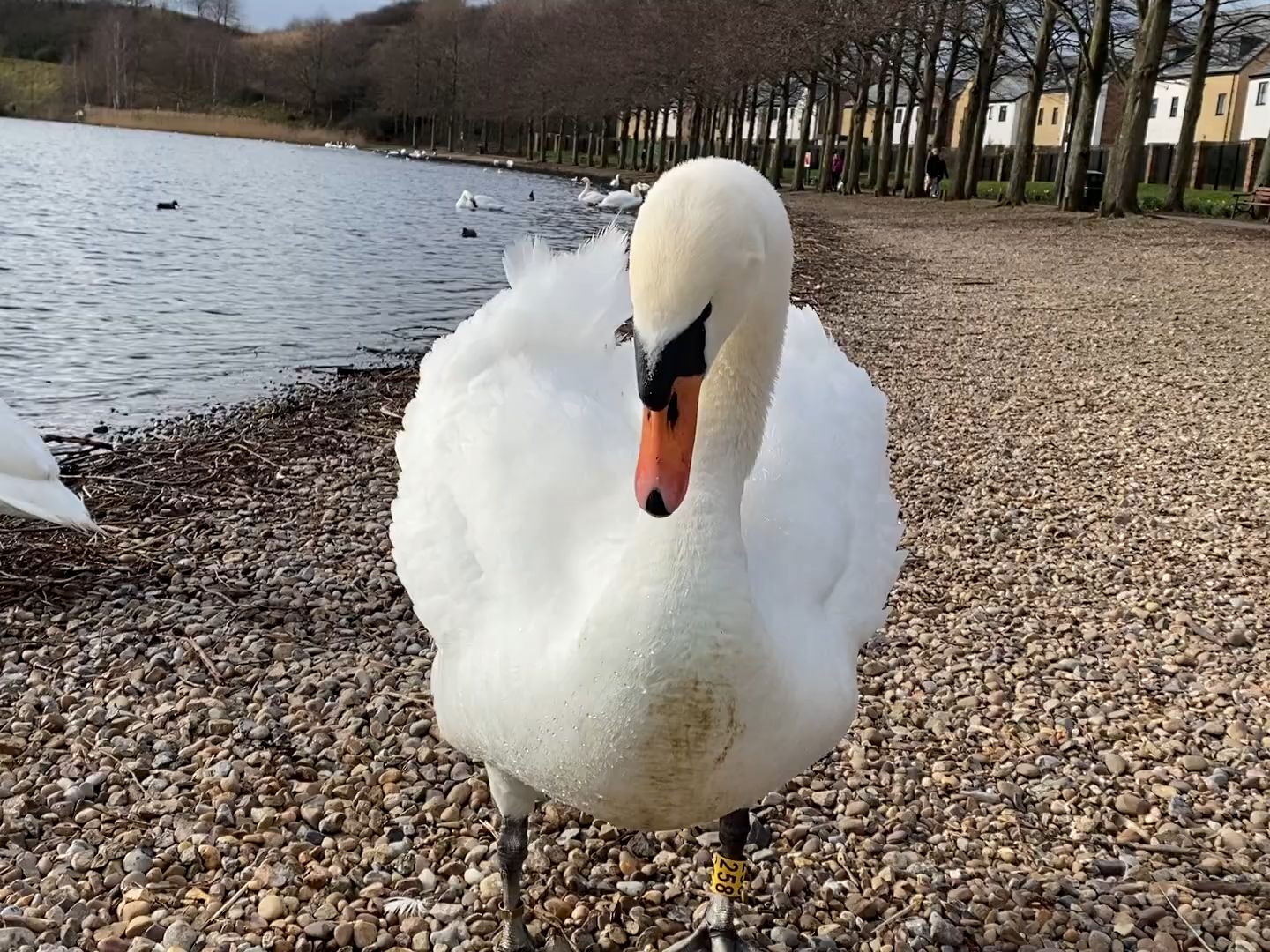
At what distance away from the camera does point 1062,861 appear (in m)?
3.27

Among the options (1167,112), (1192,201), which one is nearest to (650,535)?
(1192,201)

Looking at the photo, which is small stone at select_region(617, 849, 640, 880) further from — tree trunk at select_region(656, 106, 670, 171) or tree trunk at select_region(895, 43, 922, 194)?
tree trunk at select_region(656, 106, 670, 171)

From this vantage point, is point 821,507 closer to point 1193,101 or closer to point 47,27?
point 1193,101

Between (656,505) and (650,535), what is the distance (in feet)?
0.56

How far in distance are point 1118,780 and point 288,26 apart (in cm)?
14082

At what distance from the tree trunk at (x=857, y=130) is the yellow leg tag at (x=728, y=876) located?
36.3 metres

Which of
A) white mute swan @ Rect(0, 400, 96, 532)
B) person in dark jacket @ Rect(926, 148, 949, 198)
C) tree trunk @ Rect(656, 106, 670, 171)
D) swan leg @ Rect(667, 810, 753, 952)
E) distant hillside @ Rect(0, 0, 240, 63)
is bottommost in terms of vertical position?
swan leg @ Rect(667, 810, 753, 952)

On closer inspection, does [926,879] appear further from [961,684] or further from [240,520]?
[240,520]

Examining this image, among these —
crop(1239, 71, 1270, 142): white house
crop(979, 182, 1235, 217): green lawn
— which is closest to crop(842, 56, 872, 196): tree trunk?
crop(979, 182, 1235, 217): green lawn

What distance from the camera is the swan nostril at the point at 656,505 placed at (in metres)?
2.17

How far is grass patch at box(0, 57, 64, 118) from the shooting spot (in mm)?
91875

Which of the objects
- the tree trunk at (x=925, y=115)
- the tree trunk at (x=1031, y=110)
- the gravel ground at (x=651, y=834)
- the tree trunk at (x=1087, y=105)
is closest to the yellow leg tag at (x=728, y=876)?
the gravel ground at (x=651, y=834)

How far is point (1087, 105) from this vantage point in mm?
24938

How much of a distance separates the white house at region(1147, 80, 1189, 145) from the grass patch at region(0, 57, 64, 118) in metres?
79.8
